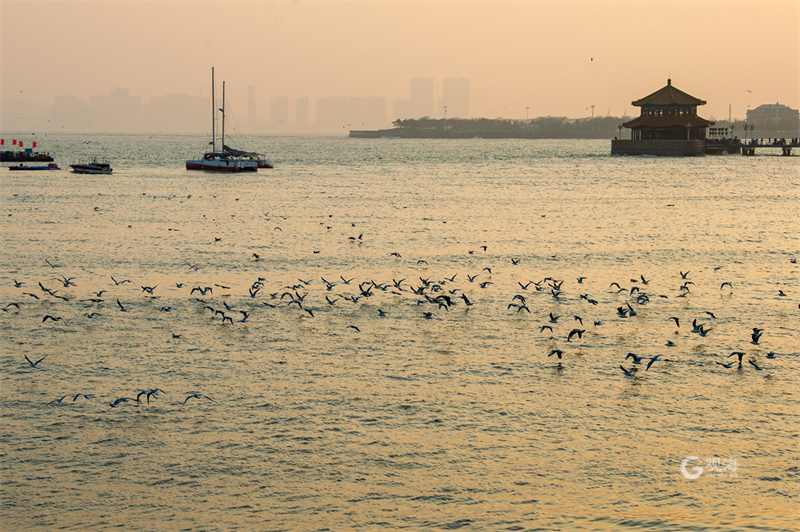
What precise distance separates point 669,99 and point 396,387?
128 metres

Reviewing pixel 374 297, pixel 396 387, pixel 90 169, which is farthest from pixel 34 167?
pixel 396 387

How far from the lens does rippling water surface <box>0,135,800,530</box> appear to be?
47.5ft

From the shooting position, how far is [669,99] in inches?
5379

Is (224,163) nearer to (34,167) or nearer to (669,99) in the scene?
(34,167)

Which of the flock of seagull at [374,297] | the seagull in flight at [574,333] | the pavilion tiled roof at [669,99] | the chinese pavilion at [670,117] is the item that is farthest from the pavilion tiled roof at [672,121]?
the seagull in flight at [574,333]

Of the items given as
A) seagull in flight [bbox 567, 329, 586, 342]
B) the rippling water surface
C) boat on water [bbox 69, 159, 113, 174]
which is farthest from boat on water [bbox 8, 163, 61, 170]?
seagull in flight [bbox 567, 329, 586, 342]

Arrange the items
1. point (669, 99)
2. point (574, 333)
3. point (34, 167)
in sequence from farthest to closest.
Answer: point (669, 99) < point (34, 167) < point (574, 333)

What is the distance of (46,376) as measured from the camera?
66.7 ft

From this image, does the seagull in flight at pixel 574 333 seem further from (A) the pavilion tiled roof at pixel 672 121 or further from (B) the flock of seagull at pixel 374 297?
(A) the pavilion tiled roof at pixel 672 121

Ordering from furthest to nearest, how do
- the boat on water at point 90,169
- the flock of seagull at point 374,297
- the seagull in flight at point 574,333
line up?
the boat on water at point 90,169
the flock of seagull at point 374,297
the seagull in flight at point 574,333

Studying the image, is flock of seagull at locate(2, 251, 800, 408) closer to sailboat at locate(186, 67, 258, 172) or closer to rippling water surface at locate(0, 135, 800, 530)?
rippling water surface at locate(0, 135, 800, 530)

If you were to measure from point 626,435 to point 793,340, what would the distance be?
9.21 m

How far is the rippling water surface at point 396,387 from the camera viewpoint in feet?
47.5

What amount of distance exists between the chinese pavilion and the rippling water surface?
3929 inches
